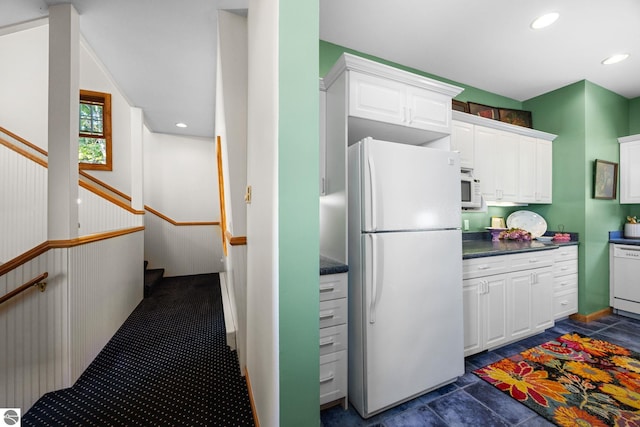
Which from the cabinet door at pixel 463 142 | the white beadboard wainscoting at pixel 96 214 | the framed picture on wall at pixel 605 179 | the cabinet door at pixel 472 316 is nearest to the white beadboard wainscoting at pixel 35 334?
the white beadboard wainscoting at pixel 96 214

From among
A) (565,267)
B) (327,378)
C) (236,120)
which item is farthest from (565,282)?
(236,120)

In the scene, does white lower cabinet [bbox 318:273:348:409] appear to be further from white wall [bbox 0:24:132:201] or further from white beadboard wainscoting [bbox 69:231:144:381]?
white wall [bbox 0:24:132:201]

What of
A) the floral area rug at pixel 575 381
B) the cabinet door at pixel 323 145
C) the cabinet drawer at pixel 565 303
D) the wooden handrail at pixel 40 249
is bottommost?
the floral area rug at pixel 575 381

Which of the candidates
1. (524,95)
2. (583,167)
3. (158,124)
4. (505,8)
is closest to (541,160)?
(583,167)

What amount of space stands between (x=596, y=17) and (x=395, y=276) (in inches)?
107

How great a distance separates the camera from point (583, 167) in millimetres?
2965

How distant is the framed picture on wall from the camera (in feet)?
9.87

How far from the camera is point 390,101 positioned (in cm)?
185

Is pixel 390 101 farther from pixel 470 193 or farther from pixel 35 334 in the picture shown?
pixel 35 334

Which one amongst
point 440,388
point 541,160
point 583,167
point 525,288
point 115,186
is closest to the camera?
point 440,388

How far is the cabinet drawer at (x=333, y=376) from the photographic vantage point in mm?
1538

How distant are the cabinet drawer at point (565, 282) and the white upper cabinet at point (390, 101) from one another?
2.16 meters

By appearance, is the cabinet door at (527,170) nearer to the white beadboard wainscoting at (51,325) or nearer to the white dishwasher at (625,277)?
the white dishwasher at (625,277)

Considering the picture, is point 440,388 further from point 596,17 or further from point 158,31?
point 158,31
